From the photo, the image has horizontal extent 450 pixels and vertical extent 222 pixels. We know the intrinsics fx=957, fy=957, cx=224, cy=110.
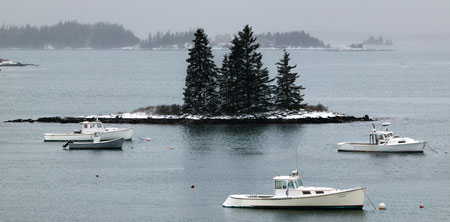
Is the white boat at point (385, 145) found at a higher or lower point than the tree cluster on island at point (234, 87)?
lower

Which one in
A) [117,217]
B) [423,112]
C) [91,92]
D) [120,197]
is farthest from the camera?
[91,92]

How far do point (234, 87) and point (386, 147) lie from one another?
30592 mm

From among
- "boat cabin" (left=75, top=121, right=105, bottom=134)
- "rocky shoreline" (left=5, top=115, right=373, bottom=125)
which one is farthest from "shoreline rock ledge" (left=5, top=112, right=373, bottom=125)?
"boat cabin" (left=75, top=121, right=105, bottom=134)

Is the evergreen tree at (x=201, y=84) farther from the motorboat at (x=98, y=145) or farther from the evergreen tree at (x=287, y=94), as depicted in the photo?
the motorboat at (x=98, y=145)

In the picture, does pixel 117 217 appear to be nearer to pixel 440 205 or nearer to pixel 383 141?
pixel 440 205

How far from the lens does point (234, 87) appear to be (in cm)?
11419

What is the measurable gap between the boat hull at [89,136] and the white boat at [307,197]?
125 feet

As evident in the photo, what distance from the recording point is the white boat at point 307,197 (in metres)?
59.5

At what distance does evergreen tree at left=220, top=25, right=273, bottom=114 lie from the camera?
114125 millimetres

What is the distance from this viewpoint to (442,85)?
196750 millimetres

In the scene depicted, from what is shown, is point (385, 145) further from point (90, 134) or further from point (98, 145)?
point (90, 134)

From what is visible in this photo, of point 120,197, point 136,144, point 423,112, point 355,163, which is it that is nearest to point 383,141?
point 355,163

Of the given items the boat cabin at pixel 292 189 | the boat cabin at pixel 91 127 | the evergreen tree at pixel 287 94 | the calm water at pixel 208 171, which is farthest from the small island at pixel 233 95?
the boat cabin at pixel 292 189

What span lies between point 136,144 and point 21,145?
37.1 ft
